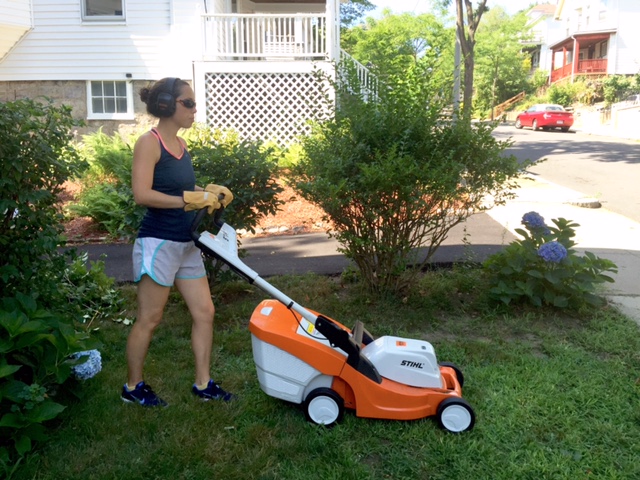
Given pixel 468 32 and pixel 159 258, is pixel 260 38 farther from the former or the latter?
pixel 159 258

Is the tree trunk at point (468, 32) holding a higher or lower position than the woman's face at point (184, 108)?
higher

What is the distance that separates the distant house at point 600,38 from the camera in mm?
44375

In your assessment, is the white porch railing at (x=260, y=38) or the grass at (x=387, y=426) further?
the white porch railing at (x=260, y=38)

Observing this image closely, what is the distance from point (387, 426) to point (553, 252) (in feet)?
7.86

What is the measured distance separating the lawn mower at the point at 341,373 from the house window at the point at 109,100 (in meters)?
14.1

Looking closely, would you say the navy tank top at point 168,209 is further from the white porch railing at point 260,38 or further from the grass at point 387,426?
the white porch railing at point 260,38

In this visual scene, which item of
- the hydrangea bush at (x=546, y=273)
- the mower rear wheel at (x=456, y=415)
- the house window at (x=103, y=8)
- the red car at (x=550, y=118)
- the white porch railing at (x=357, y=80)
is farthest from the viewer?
the red car at (x=550, y=118)

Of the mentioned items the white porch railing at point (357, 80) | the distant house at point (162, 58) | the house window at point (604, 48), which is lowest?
the white porch railing at point (357, 80)

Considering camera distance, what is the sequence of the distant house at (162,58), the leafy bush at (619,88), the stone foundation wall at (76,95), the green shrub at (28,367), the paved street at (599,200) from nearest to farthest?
the green shrub at (28,367) → the paved street at (599,200) → the distant house at (162,58) → the stone foundation wall at (76,95) → the leafy bush at (619,88)

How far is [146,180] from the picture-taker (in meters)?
3.39

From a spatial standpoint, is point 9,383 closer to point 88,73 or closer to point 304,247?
point 304,247

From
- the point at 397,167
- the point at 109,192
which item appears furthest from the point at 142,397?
the point at 109,192

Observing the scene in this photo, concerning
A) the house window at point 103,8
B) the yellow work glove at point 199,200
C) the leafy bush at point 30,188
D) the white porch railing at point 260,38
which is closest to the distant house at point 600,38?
the white porch railing at point 260,38

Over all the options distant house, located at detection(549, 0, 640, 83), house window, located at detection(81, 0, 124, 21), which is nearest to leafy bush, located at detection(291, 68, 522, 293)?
house window, located at detection(81, 0, 124, 21)
